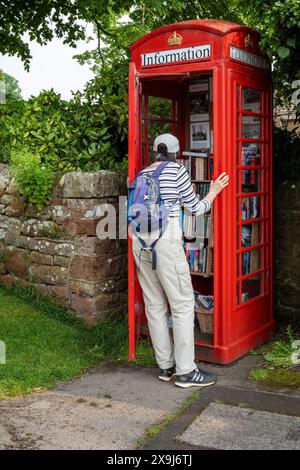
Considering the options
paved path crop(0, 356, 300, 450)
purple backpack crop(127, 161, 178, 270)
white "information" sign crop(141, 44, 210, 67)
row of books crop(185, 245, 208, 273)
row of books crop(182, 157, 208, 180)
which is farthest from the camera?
row of books crop(182, 157, 208, 180)

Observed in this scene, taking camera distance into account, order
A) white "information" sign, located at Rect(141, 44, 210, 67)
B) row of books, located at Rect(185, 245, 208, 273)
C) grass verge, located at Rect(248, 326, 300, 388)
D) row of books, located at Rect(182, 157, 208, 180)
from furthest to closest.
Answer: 1. row of books, located at Rect(182, 157, 208, 180)
2. row of books, located at Rect(185, 245, 208, 273)
3. white "information" sign, located at Rect(141, 44, 210, 67)
4. grass verge, located at Rect(248, 326, 300, 388)

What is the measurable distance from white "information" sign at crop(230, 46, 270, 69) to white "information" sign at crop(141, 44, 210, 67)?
0.81 ft

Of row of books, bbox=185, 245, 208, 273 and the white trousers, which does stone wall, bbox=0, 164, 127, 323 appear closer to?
row of books, bbox=185, 245, 208, 273

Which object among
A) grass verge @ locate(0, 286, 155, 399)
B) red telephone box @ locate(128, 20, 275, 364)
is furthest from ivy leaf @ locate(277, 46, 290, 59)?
grass verge @ locate(0, 286, 155, 399)

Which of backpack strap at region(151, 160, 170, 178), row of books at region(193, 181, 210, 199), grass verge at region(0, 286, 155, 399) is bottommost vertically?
grass verge at region(0, 286, 155, 399)

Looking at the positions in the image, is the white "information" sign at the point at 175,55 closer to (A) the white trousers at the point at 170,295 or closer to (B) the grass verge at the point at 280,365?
(A) the white trousers at the point at 170,295

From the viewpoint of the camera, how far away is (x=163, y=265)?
4.85m

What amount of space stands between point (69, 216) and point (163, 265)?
5.93 feet

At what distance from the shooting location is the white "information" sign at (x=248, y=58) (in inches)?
206

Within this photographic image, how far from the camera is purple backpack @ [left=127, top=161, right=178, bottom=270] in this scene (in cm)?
480

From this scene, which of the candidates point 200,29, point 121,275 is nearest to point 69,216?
point 121,275

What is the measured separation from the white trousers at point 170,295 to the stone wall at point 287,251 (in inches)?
73.5

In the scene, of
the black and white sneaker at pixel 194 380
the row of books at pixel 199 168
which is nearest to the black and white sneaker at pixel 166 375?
the black and white sneaker at pixel 194 380

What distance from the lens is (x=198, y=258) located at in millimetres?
5859
